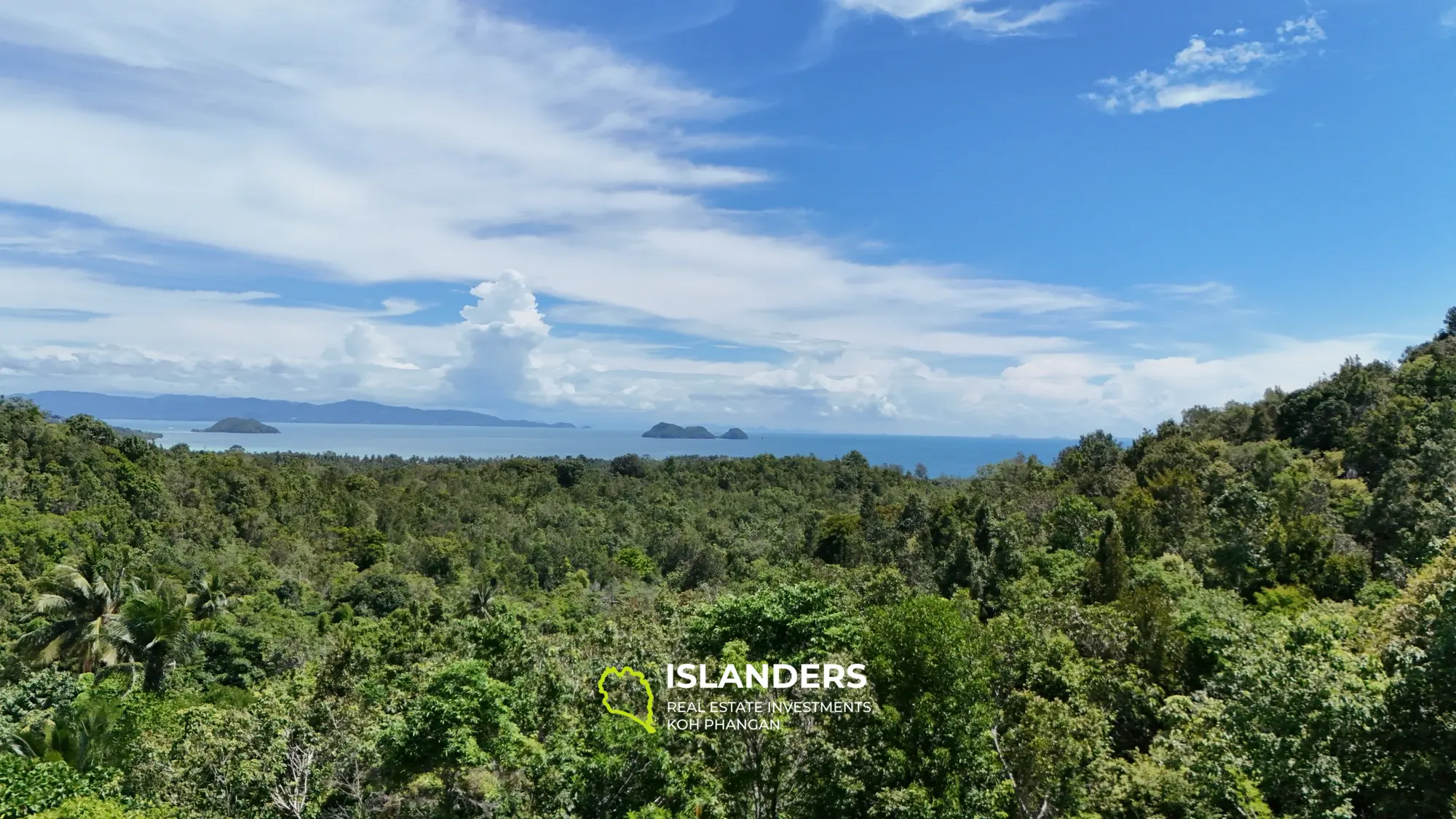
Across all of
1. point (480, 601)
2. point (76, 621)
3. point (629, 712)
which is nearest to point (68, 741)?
point (76, 621)

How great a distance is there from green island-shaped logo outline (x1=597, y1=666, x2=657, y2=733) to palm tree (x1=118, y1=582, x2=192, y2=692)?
14.5 metres

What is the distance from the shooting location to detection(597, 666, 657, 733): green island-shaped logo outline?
10.2 meters

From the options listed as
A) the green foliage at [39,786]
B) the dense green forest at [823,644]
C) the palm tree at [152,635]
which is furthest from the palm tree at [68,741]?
the palm tree at [152,635]

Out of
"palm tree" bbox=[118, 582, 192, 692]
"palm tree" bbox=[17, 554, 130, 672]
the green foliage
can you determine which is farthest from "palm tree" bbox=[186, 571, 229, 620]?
the green foliage

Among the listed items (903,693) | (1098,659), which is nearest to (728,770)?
(903,693)

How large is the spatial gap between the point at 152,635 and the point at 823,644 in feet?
60.6

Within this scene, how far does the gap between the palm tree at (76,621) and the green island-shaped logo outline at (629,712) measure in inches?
671

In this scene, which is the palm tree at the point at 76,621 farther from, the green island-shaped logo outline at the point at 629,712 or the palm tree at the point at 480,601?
the green island-shaped logo outline at the point at 629,712

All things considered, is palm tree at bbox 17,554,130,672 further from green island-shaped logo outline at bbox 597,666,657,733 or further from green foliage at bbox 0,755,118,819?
green island-shaped logo outline at bbox 597,666,657,733

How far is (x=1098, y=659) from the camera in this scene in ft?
60.4

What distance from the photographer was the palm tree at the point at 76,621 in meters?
22.2

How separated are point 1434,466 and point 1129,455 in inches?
930

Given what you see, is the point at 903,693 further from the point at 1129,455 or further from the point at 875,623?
the point at 1129,455

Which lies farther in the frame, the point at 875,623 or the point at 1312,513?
the point at 1312,513
